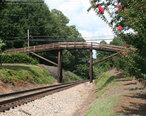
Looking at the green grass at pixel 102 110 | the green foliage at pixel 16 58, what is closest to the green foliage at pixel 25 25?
the green foliage at pixel 16 58

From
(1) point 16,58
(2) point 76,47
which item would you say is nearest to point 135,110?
(2) point 76,47

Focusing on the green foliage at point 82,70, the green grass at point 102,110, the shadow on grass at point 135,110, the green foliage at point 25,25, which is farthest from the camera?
the green foliage at point 82,70

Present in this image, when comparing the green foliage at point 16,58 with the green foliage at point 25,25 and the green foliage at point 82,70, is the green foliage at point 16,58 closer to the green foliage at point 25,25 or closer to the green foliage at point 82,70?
the green foliage at point 25,25

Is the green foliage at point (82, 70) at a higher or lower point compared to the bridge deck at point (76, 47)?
lower

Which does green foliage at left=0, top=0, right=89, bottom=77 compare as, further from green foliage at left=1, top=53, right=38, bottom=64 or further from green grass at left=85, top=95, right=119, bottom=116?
green grass at left=85, top=95, right=119, bottom=116

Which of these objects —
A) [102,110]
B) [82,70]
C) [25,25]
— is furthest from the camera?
[82,70]

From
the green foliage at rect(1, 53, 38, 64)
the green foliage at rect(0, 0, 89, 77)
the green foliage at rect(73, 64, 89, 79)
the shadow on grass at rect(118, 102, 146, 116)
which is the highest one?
the green foliage at rect(0, 0, 89, 77)

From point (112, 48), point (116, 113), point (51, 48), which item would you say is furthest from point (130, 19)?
point (51, 48)

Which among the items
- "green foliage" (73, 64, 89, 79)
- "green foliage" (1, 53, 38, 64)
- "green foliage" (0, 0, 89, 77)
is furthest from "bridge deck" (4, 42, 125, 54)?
"green foliage" (73, 64, 89, 79)

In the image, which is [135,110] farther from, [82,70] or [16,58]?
[82,70]

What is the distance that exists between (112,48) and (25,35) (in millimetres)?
23748

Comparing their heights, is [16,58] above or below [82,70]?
above

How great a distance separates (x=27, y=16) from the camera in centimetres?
4650

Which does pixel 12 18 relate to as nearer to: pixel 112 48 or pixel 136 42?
pixel 112 48
